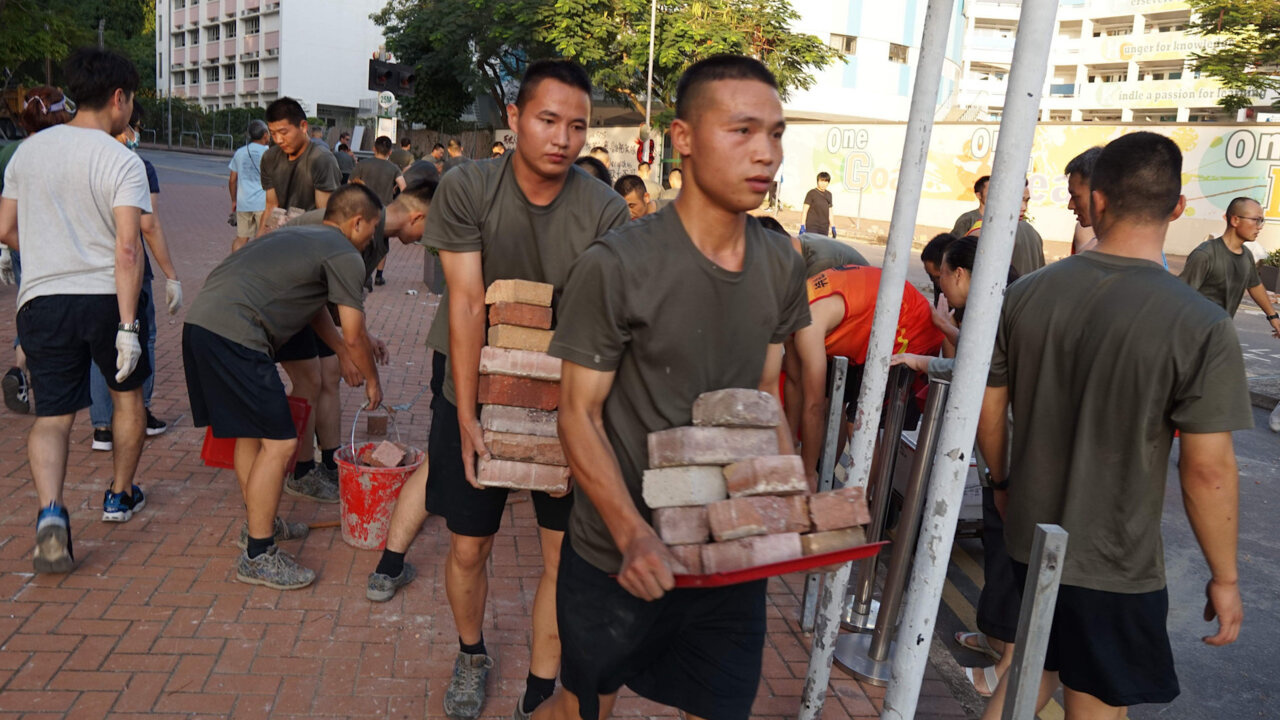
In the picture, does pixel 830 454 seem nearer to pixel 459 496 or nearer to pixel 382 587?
pixel 459 496

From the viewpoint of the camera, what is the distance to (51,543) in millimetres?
4148

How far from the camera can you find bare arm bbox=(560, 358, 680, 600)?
6.75 ft

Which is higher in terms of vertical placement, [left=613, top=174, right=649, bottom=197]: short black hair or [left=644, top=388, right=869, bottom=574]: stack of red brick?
[left=613, top=174, right=649, bottom=197]: short black hair

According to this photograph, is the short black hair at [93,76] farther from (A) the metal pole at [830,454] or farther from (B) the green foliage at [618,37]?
(B) the green foliage at [618,37]

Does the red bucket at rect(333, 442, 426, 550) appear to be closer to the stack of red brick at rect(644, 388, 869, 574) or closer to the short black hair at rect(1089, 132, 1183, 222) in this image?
the stack of red brick at rect(644, 388, 869, 574)

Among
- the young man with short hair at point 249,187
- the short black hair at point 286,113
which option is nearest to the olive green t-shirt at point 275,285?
the short black hair at point 286,113

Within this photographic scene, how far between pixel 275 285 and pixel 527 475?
185 centimetres

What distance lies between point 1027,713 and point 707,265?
127cm

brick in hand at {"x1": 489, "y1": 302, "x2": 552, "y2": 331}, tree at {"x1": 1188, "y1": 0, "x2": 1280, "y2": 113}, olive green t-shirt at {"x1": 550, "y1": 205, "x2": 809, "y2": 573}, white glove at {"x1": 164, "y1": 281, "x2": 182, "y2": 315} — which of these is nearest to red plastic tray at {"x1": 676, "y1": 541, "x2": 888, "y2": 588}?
olive green t-shirt at {"x1": 550, "y1": 205, "x2": 809, "y2": 573}

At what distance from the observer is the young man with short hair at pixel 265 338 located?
4.14 m

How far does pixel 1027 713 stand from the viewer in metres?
2.23

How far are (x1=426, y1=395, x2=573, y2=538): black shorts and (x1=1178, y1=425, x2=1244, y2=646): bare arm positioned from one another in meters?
1.83

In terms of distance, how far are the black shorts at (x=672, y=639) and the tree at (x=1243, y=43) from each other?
124 ft

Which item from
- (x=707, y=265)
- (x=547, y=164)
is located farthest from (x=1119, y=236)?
(x=547, y=164)
